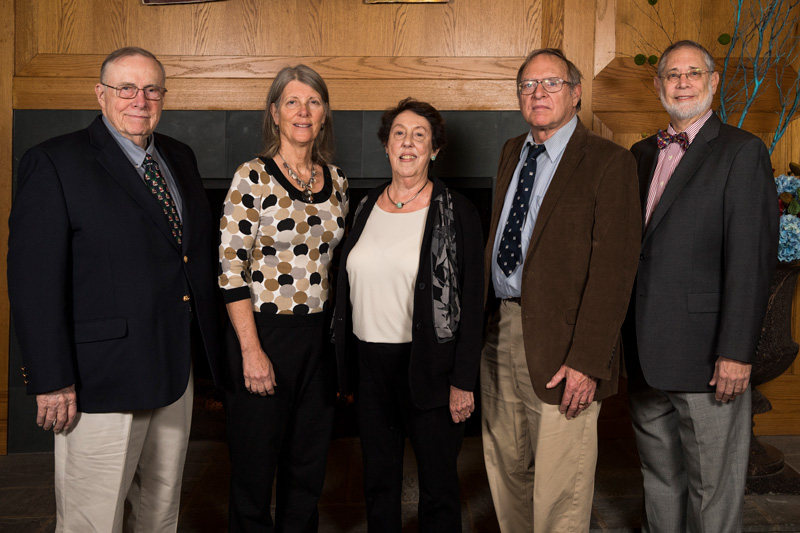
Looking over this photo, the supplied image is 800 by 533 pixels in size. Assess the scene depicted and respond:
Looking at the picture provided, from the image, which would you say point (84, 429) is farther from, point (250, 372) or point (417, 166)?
point (417, 166)

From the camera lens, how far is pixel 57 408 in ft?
6.04

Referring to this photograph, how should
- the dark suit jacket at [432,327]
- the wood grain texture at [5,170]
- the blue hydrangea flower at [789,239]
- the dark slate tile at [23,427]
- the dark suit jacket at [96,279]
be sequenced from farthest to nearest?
the dark slate tile at [23,427], the wood grain texture at [5,170], the blue hydrangea flower at [789,239], the dark suit jacket at [432,327], the dark suit jacket at [96,279]

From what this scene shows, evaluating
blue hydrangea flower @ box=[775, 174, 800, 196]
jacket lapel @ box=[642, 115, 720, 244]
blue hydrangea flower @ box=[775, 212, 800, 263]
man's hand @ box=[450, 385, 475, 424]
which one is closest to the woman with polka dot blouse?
man's hand @ box=[450, 385, 475, 424]

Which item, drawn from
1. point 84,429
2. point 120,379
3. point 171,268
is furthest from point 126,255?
point 84,429

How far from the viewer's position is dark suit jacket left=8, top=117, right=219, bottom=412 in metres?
1.80

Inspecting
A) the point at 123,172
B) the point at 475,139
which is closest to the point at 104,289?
the point at 123,172

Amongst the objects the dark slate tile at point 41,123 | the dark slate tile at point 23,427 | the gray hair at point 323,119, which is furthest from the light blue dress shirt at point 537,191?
the dark slate tile at point 23,427

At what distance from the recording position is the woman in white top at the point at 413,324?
7.05ft

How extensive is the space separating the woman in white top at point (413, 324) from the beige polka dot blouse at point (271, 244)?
0.12 metres

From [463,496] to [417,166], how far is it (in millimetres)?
1627

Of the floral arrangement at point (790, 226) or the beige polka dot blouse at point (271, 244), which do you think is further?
the floral arrangement at point (790, 226)

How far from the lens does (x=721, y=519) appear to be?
85.7 inches

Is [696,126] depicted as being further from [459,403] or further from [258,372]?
[258,372]

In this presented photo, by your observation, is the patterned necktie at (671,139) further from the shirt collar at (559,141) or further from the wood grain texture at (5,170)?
the wood grain texture at (5,170)
